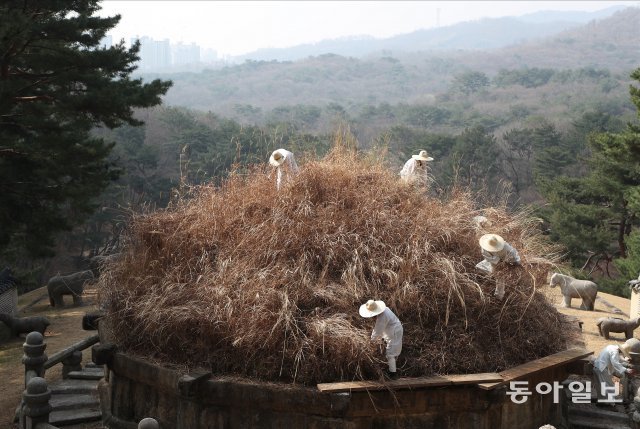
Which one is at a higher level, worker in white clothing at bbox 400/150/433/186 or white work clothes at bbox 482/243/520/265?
worker in white clothing at bbox 400/150/433/186

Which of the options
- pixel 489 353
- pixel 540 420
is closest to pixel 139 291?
pixel 489 353

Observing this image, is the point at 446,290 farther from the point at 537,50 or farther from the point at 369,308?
the point at 537,50

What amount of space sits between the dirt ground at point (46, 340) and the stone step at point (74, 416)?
3.34 feet

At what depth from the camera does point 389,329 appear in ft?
20.5

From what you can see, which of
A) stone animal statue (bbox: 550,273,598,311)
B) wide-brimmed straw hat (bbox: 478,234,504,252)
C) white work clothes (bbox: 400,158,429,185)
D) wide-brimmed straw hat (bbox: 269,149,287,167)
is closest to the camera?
wide-brimmed straw hat (bbox: 478,234,504,252)

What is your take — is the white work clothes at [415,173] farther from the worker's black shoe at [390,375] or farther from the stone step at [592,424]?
the stone step at [592,424]

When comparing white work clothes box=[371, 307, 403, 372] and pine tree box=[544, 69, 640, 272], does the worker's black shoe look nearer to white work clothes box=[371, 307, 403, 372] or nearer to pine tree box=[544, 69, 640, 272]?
white work clothes box=[371, 307, 403, 372]

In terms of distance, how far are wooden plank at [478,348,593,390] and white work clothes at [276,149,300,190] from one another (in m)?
3.49

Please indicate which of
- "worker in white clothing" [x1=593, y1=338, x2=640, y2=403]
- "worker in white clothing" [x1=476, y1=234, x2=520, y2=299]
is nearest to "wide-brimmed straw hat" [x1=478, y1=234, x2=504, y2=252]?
"worker in white clothing" [x1=476, y1=234, x2=520, y2=299]

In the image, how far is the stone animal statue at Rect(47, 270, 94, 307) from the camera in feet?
54.8

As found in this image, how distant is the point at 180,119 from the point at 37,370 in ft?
137

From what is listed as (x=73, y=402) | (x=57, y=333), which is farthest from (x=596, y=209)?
(x=73, y=402)

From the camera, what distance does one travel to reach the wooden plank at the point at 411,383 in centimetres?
603

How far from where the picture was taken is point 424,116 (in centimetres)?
7600
